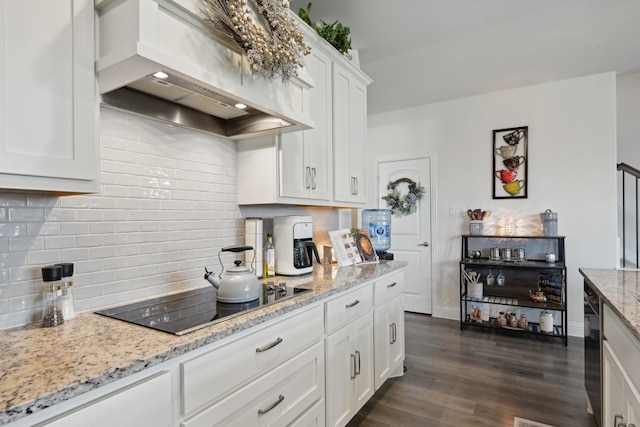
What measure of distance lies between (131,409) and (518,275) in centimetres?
412

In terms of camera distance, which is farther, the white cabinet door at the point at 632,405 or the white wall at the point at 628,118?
the white wall at the point at 628,118

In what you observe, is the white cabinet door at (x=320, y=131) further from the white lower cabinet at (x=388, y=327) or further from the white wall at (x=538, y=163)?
the white wall at (x=538, y=163)

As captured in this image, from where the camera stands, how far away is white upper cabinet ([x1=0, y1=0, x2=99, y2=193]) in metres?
1.00

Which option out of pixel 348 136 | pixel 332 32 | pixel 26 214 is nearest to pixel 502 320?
pixel 348 136

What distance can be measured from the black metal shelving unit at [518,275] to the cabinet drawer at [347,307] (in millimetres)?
2193

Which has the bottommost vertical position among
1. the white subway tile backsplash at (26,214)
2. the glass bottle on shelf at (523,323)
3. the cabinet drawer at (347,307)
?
the glass bottle on shelf at (523,323)

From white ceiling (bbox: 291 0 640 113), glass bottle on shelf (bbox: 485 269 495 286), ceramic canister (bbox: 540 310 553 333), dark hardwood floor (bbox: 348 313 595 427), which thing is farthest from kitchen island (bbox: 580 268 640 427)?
white ceiling (bbox: 291 0 640 113)

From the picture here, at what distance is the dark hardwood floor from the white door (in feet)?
2.98

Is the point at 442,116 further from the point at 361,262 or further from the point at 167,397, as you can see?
the point at 167,397

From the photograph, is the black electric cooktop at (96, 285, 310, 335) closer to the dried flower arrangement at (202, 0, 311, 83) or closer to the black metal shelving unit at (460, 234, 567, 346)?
the dried flower arrangement at (202, 0, 311, 83)

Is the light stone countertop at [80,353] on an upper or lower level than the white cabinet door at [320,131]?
lower

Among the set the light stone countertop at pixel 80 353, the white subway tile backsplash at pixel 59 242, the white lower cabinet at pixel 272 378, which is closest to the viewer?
the light stone countertop at pixel 80 353

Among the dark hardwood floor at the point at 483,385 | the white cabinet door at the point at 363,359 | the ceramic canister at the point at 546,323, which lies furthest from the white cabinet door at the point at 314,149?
the ceramic canister at the point at 546,323

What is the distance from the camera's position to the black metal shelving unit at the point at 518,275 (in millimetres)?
3566
